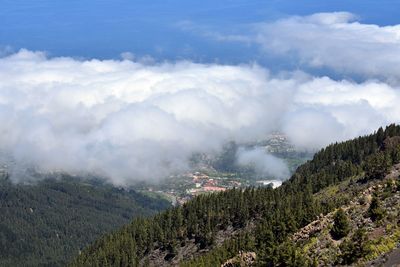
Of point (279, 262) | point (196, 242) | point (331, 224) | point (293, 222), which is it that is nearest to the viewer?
point (279, 262)

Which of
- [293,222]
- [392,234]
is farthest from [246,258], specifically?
[392,234]

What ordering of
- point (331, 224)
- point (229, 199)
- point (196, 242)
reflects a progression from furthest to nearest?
1. point (229, 199)
2. point (196, 242)
3. point (331, 224)

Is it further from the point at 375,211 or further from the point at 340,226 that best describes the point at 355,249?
the point at 375,211

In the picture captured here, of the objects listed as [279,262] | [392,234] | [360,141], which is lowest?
[360,141]

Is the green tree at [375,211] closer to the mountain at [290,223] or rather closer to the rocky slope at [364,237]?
the mountain at [290,223]

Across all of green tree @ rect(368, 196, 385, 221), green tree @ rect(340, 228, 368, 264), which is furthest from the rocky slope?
green tree @ rect(368, 196, 385, 221)

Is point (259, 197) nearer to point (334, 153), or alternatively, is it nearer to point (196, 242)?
point (196, 242)

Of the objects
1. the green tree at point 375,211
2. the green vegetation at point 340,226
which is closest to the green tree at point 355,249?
the green vegetation at point 340,226
